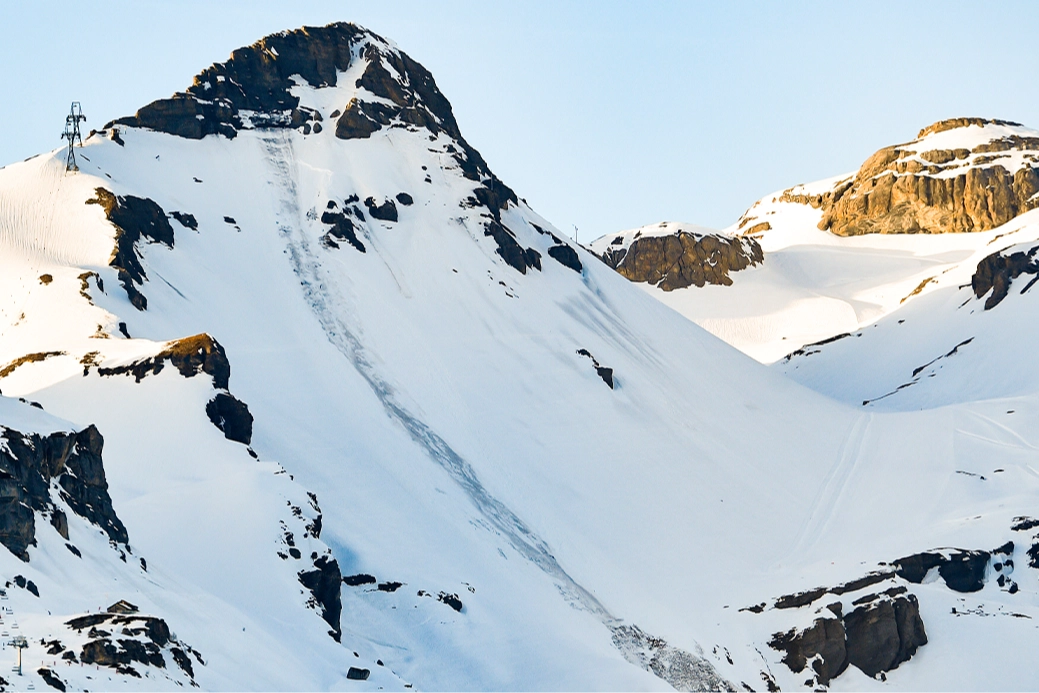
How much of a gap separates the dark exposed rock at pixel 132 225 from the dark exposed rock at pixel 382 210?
65.8 feet

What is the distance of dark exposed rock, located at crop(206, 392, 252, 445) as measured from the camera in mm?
57438

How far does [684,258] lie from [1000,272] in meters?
64.6

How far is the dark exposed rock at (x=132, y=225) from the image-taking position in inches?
3137

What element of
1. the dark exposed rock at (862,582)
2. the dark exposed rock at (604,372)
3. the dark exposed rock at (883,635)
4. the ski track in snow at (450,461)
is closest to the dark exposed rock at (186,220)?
the ski track in snow at (450,461)

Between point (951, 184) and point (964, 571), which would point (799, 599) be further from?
point (951, 184)

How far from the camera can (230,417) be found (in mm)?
58500

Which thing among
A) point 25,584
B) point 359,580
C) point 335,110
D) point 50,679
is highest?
point 335,110

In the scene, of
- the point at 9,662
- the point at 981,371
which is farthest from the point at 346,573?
the point at 981,371

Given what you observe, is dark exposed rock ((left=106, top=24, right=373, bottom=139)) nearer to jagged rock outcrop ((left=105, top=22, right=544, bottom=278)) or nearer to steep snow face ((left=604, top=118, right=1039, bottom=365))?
jagged rock outcrop ((left=105, top=22, right=544, bottom=278))

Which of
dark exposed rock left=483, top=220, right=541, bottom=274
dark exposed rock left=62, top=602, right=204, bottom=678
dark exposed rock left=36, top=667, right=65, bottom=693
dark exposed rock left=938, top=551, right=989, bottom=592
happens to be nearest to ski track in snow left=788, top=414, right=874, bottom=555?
dark exposed rock left=938, top=551, right=989, bottom=592

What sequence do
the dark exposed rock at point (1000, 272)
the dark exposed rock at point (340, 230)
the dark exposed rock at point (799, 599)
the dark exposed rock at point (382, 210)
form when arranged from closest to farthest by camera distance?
the dark exposed rock at point (799, 599), the dark exposed rock at point (340, 230), the dark exposed rock at point (382, 210), the dark exposed rock at point (1000, 272)

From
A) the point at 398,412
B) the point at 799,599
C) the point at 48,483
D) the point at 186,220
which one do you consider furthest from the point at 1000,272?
the point at 48,483

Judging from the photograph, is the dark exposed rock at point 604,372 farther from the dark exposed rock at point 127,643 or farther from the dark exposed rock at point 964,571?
the dark exposed rock at point 127,643

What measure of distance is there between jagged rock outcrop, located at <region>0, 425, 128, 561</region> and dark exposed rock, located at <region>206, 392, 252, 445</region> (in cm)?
1497
